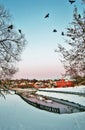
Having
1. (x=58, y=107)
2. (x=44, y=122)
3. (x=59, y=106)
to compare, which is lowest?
Result: (x=59, y=106)

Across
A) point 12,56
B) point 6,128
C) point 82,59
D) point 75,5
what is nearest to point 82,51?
point 82,59

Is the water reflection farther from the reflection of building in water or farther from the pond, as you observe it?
the pond

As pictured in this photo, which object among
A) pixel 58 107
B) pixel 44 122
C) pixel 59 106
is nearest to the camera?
pixel 44 122

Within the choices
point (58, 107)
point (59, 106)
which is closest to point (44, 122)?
point (58, 107)

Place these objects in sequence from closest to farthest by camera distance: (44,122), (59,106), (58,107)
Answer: (44,122) → (58,107) → (59,106)

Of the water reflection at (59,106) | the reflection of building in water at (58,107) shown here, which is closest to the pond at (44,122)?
the water reflection at (59,106)

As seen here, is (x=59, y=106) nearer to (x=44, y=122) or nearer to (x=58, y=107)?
(x=58, y=107)

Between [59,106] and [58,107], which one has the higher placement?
[58,107]

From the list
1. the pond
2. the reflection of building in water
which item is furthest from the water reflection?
the pond

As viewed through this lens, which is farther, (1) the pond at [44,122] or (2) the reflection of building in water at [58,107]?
(2) the reflection of building in water at [58,107]

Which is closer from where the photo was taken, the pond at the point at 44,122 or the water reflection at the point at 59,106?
the pond at the point at 44,122

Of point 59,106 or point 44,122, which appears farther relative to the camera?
point 59,106

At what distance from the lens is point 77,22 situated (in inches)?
794

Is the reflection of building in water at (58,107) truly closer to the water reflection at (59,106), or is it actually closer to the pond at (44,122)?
the water reflection at (59,106)
